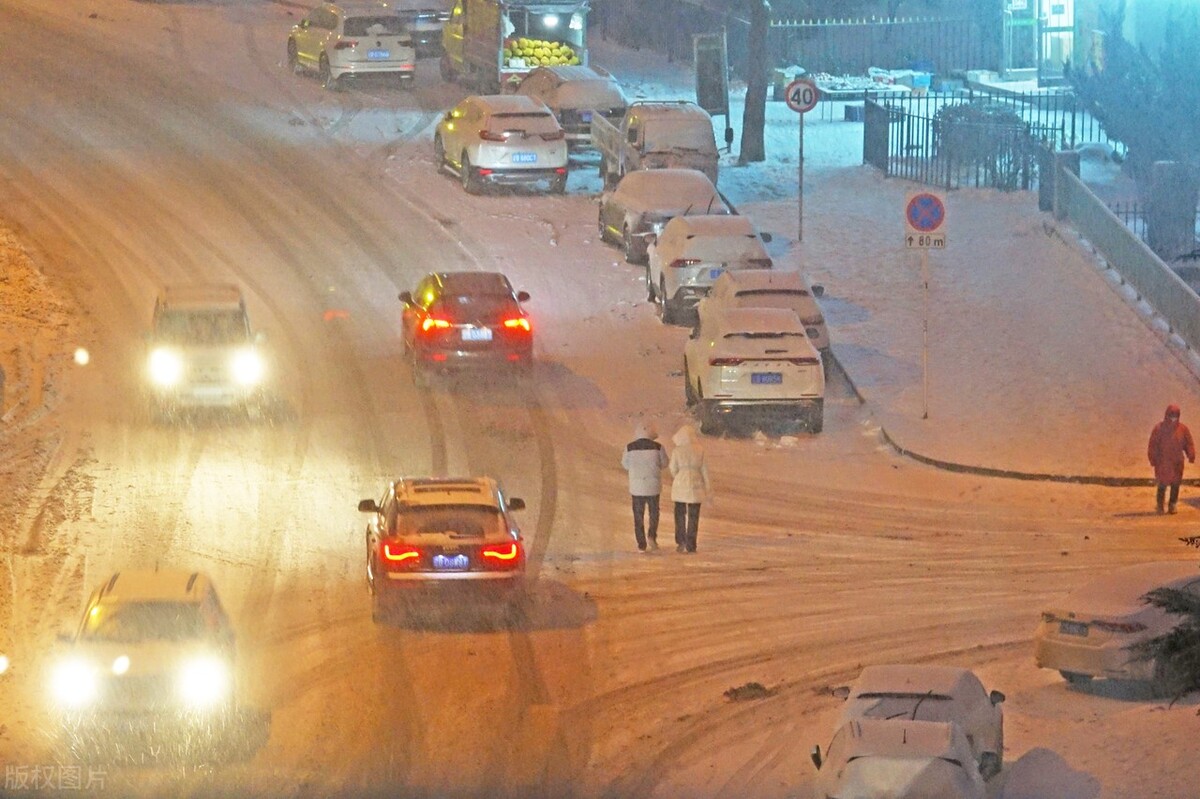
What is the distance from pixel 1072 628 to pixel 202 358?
1328cm

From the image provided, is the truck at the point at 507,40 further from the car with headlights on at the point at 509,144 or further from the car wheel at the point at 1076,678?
the car wheel at the point at 1076,678

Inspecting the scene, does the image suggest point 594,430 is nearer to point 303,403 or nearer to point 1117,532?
point 303,403

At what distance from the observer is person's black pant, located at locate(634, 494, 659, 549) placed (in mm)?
20330

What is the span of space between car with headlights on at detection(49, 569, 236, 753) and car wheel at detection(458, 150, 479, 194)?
2299cm

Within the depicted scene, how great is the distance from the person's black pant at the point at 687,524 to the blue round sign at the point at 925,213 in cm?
682

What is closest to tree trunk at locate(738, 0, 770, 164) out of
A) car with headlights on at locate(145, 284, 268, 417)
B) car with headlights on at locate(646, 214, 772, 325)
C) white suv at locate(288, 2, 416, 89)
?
white suv at locate(288, 2, 416, 89)

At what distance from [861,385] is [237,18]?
29.9 meters

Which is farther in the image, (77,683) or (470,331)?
(470,331)

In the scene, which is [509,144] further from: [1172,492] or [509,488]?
[1172,492]

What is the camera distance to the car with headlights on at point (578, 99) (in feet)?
133

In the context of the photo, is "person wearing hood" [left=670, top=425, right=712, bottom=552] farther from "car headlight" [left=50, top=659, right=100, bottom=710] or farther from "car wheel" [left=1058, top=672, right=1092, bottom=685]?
"car headlight" [left=50, top=659, right=100, bottom=710]

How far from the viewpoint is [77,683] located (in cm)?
1373

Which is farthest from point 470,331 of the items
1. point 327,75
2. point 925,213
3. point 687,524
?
point 327,75

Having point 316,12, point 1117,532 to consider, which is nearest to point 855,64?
point 316,12
